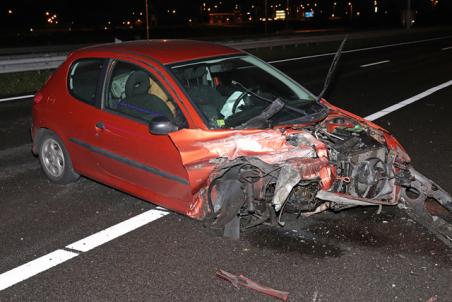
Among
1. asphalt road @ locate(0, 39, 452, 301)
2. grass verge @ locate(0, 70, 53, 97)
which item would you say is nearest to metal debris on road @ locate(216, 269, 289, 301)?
asphalt road @ locate(0, 39, 452, 301)

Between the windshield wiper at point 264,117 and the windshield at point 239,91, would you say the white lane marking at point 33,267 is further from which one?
the windshield wiper at point 264,117

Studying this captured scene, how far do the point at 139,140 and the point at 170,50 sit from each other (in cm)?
105

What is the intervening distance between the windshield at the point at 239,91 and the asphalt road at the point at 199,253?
0.99 metres

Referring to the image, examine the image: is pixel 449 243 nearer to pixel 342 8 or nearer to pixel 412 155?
pixel 412 155

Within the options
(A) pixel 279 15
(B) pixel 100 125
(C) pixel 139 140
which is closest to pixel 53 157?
(B) pixel 100 125

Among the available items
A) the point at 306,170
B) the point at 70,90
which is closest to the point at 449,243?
the point at 306,170

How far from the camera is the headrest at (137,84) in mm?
5145

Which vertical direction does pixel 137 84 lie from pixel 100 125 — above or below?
above

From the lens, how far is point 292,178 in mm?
4156

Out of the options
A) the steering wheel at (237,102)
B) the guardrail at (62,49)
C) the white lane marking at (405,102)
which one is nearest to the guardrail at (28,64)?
the guardrail at (62,49)

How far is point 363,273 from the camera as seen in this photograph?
396 cm

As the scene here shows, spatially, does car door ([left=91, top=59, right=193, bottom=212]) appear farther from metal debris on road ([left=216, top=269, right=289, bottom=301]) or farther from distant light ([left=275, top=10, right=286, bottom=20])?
distant light ([left=275, top=10, right=286, bottom=20])

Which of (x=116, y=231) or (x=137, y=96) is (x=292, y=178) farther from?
(x=137, y=96)

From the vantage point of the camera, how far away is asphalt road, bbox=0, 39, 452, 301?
12.3 feet
